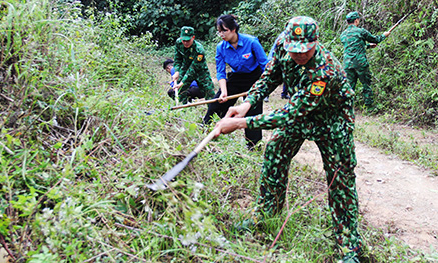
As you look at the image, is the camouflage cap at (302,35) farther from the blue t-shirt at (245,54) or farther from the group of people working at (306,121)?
the blue t-shirt at (245,54)

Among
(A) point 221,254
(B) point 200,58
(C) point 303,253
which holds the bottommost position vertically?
(C) point 303,253

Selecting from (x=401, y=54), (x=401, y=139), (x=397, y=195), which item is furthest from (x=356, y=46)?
(x=397, y=195)

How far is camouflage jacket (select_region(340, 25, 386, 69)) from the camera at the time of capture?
21.1 feet

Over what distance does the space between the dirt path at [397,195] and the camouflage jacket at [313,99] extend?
1.31 meters

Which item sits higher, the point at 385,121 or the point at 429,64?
the point at 429,64

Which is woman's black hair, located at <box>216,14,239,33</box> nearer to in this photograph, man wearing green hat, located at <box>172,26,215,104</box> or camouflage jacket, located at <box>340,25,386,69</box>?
man wearing green hat, located at <box>172,26,215,104</box>

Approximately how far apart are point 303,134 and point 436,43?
5.80 meters

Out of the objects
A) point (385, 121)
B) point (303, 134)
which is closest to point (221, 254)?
point (303, 134)

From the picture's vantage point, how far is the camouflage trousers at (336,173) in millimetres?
2449

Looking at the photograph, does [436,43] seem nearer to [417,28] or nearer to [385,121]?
[417,28]

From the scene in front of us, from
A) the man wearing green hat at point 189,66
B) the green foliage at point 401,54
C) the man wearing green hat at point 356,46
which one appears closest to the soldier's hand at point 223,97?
the man wearing green hat at point 189,66

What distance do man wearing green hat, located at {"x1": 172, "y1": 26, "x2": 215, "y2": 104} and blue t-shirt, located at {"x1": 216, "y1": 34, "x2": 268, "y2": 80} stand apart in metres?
0.92

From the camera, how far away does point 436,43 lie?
261 inches

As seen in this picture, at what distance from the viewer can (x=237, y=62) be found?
13.7 feet
